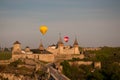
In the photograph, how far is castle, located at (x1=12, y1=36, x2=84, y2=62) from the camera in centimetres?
6179

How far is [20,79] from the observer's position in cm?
4516

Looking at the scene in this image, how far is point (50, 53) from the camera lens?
6431cm

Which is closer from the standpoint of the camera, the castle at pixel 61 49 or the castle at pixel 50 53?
the castle at pixel 50 53

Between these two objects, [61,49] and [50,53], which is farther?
[61,49]

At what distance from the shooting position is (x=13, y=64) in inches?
2210

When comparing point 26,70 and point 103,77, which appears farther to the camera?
point 26,70

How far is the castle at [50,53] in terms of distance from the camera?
6179 centimetres

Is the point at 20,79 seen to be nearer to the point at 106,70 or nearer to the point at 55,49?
the point at 106,70

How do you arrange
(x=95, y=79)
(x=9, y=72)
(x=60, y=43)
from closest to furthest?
(x=95, y=79)
(x=9, y=72)
(x=60, y=43)

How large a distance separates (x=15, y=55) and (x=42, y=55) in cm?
445

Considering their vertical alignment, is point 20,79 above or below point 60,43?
below

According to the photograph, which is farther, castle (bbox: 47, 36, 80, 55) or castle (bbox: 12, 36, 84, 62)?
castle (bbox: 47, 36, 80, 55)

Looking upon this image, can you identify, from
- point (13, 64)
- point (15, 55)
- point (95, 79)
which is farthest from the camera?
point (15, 55)

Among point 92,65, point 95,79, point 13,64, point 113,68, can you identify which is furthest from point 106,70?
point 13,64
